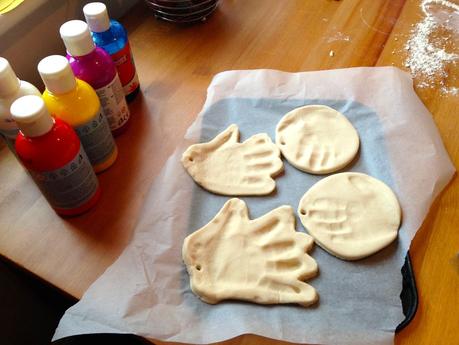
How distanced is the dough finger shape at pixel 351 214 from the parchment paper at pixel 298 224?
1cm

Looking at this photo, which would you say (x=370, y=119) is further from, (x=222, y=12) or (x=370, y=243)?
(x=222, y=12)

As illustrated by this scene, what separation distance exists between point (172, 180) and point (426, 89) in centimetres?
46

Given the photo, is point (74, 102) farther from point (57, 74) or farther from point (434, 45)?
point (434, 45)

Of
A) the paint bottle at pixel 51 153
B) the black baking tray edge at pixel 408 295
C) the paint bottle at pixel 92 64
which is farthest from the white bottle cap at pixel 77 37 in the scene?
the black baking tray edge at pixel 408 295

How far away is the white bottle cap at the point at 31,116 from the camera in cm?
45

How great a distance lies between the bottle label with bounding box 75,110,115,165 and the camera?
0.55 meters

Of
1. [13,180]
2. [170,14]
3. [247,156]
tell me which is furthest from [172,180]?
[170,14]

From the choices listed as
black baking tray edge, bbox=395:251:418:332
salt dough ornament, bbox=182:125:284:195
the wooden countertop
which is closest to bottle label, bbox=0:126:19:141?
the wooden countertop

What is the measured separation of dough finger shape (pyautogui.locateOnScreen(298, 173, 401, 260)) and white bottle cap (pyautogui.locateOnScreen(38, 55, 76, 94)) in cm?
34

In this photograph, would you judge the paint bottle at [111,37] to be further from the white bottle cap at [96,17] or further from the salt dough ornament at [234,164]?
the salt dough ornament at [234,164]

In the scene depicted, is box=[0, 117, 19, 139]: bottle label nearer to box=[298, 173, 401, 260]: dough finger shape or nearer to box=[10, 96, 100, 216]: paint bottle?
box=[10, 96, 100, 216]: paint bottle

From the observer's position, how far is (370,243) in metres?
0.55

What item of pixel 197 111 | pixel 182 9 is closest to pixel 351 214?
pixel 197 111

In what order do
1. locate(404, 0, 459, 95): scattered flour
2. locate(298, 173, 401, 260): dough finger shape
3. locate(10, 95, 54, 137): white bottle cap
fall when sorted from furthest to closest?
locate(404, 0, 459, 95): scattered flour → locate(298, 173, 401, 260): dough finger shape → locate(10, 95, 54, 137): white bottle cap
